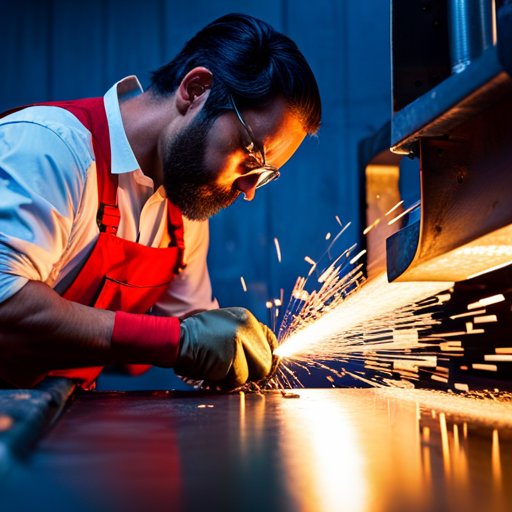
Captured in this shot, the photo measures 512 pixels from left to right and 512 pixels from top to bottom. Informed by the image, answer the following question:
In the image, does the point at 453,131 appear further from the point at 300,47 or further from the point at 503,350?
the point at 300,47

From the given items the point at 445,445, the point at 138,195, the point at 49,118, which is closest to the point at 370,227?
the point at 138,195

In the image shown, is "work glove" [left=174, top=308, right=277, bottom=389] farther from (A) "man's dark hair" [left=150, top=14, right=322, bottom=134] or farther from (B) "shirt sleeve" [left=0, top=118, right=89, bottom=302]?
(A) "man's dark hair" [left=150, top=14, right=322, bottom=134]

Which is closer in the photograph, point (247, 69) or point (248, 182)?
point (247, 69)

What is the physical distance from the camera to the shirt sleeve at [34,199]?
1.34 metres

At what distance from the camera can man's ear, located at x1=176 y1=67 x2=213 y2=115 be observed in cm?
174

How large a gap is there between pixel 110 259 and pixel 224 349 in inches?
17.5

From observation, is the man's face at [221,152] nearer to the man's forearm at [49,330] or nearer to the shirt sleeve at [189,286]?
the shirt sleeve at [189,286]

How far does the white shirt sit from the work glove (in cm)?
40

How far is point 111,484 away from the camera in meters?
0.59

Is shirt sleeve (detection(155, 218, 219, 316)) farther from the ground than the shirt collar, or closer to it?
closer to it

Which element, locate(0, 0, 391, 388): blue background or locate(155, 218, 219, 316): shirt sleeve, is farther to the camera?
locate(0, 0, 391, 388): blue background

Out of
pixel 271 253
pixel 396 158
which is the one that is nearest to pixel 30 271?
pixel 271 253

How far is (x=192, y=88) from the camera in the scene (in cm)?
175

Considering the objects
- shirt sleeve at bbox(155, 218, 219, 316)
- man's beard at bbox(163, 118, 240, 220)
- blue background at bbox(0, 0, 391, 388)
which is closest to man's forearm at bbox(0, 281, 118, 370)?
man's beard at bbox(163, 118, 240, 220)
